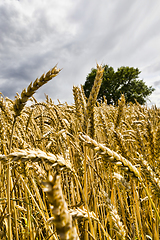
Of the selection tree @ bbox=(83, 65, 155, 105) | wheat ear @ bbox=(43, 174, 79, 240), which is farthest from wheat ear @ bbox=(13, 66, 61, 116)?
tree @ bbox=(83, 65, 155, 105)

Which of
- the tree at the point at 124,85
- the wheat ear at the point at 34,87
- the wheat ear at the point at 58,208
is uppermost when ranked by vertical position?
the tree at the point at 124,85

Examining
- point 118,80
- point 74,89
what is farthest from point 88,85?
point 74,89

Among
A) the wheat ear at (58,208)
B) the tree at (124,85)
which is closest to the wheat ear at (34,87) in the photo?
the wheat ear at (58,208)

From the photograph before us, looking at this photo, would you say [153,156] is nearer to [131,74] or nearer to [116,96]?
[116,96]

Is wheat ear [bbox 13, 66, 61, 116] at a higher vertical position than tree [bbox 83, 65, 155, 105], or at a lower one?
lower

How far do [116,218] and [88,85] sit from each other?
109 feet

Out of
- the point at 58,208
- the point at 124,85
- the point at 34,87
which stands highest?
the point at 124,85

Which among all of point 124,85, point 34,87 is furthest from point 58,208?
point 124,85

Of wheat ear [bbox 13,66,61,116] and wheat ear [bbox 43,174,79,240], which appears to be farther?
wheat ear [bbox 13,66,61,116]

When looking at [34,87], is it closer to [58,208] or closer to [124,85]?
[58,208]

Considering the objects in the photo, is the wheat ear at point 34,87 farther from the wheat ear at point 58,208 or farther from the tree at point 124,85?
the tree at point 124,85

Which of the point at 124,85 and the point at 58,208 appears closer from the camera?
the point at 58,208

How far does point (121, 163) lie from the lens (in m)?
0.56

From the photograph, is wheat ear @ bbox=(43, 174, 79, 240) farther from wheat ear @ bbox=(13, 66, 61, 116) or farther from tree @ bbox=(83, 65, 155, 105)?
tree @ bbox=(83, 65, 155, 105)
